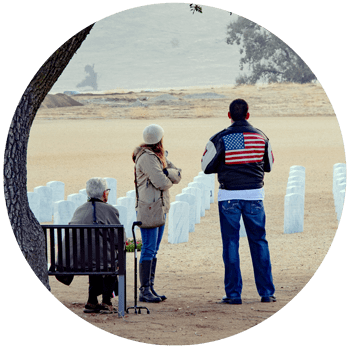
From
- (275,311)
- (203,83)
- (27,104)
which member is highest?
(203,83)

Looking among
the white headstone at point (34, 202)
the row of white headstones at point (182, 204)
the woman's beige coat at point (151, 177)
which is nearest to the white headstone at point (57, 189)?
the row of white headstones at point (182, 204)

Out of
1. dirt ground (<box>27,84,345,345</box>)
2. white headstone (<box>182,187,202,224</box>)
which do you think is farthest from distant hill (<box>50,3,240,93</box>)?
white headstone (<box>182,187,202,224</box>)

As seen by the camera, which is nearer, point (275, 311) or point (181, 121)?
point (275, 311)

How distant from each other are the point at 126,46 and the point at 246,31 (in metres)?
3.43

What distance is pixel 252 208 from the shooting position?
6113mm

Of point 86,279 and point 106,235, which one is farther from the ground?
point 106,235

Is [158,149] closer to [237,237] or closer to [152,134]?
[152,134]

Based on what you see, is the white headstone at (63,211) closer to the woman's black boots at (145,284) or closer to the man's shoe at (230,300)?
the woman's black boots at (145,284)

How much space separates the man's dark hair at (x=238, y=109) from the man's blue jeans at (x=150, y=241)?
1.30m

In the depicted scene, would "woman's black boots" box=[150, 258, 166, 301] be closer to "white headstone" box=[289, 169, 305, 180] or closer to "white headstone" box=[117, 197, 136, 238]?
"white headstone" box=[117, 197, 136, 238]

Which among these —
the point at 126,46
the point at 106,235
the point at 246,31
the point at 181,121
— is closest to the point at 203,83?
the point at 181,121

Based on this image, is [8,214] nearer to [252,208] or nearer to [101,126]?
[252,208]

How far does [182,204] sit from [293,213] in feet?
5.89

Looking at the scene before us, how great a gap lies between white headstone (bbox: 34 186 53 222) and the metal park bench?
3.46m
